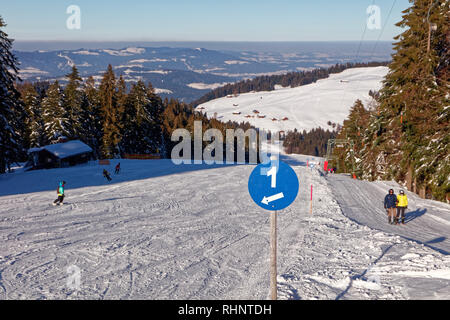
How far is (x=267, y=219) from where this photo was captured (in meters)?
15.9

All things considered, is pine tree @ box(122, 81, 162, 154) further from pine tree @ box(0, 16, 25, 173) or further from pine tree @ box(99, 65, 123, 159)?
pine tree @ box(0, 16, 25, 173)

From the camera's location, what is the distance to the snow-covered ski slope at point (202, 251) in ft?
25.7

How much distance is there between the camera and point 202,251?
11.1 m

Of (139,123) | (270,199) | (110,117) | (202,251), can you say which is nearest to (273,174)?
(270,199)

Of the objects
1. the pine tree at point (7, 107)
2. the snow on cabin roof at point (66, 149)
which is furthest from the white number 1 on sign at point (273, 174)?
the snow on cabin roof at point (66, 149)

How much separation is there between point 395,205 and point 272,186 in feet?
42.0

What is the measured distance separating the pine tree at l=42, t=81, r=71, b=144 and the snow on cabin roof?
4.20 meters

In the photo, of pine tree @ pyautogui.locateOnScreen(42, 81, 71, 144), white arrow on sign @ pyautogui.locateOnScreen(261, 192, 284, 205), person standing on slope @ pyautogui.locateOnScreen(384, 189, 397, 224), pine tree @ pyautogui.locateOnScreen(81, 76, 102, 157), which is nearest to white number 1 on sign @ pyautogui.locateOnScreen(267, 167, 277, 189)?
white arrow on sign @ pyautogui.locateOnScreen(261, 192, 284, 205)

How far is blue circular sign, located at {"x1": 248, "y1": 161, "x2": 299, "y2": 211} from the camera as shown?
530 cm

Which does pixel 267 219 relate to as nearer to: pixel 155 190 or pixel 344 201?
pixel 344 201

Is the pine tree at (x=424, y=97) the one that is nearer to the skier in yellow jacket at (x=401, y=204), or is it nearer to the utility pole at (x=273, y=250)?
the skier in yellow jacket at (x=401, y=204)

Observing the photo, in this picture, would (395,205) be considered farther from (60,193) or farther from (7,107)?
(7,107)
